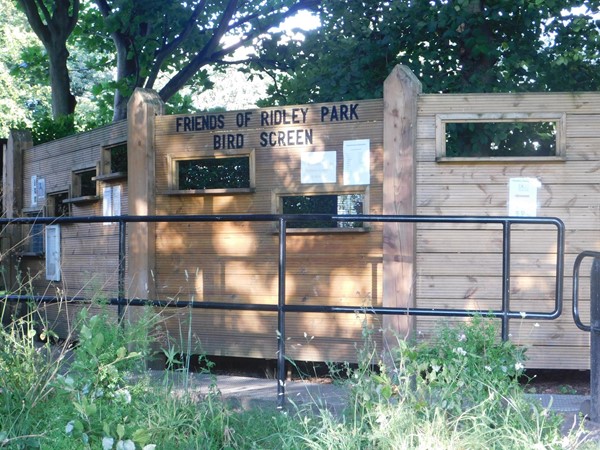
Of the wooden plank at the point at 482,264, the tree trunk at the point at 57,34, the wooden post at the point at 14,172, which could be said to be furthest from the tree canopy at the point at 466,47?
the tree trunk at the point at 57,34

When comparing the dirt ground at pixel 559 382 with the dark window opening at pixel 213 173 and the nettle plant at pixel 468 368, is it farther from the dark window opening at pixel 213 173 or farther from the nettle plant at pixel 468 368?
the dark window opening at pixel 213 173

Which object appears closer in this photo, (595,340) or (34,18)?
(595,340)

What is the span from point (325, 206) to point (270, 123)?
0.82 metres

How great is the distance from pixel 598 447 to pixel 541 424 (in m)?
0.25

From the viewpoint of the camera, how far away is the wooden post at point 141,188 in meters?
7.16

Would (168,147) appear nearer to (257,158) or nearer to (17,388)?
(257,158)

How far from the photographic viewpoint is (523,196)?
20.9 feet

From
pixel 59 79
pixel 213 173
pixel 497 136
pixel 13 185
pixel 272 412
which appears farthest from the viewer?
A: pixel 59 79

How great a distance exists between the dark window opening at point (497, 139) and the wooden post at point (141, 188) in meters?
2.67

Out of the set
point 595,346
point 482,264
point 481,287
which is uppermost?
point 482,264

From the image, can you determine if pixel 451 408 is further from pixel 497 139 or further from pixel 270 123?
pixel 497 139

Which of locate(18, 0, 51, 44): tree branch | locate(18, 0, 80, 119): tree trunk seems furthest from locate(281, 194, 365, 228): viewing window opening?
locate(18, 0, 51, 44): tree branch

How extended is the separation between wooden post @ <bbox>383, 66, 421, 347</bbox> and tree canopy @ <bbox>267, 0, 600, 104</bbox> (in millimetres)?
2188

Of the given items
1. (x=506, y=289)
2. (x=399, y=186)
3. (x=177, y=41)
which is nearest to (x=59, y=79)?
(x=177, y=41)
